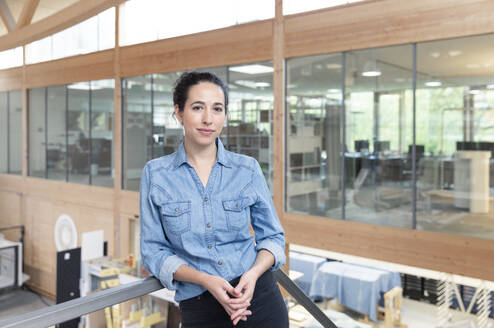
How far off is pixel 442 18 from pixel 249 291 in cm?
670

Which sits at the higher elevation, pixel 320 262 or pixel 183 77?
pixel 183 77

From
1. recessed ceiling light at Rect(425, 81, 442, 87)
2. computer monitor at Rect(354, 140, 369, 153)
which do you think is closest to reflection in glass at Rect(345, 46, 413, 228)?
computer monitor at Rect(354, 140, 369, 153)

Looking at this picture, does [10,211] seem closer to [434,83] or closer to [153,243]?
[434,83]

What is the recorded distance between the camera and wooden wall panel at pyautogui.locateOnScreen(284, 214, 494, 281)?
6602mm

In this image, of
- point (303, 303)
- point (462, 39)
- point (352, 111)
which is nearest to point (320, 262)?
point (352, 111)

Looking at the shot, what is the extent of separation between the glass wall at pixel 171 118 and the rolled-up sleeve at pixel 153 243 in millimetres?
6475

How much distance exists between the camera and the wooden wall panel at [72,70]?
1237cm

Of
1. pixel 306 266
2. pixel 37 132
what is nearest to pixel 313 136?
pixel 306 266

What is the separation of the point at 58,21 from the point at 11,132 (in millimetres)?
12144

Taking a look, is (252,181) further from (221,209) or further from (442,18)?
(442,18)

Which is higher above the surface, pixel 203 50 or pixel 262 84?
pixel 203 50

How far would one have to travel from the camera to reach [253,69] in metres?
9.11

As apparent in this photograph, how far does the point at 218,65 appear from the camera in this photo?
9.64 metres

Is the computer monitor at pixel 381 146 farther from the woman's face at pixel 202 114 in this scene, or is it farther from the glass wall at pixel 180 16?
the woman's face at pixel 202 114
